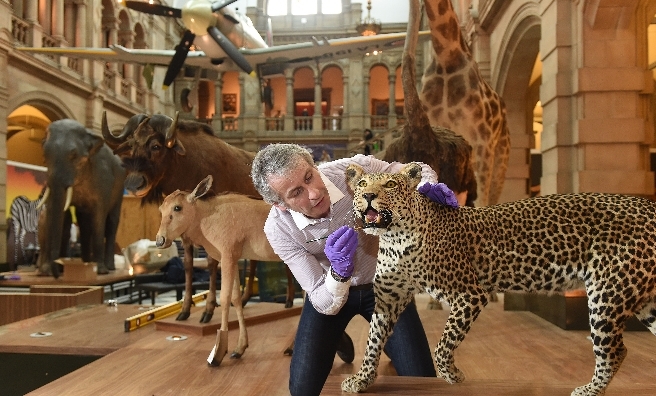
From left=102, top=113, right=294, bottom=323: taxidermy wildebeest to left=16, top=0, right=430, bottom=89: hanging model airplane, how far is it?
4.71m

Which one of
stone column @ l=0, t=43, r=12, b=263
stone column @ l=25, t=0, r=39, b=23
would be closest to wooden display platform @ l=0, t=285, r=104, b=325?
stone column @ l=0, t=43, r=12, b=263

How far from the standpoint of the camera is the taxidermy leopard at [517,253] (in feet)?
5.42

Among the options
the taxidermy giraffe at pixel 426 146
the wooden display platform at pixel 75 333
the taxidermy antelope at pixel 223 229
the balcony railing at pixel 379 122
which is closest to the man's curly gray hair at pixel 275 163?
the taxidermy antelope at pixel 223 229

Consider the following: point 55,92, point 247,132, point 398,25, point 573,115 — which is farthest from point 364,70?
point 573,115

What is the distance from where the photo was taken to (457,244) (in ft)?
5.76

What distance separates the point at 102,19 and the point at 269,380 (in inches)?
628

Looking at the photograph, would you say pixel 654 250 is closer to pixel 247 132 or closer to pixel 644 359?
pixel 644 359

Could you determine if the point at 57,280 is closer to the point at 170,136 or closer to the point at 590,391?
the point at 170,136

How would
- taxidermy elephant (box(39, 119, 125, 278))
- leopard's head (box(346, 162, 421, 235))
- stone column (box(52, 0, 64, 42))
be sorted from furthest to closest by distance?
stone column (box(52, 0, 64, 42))
taxidermy elephant (box(39, 119, 125, 278))
leopard's head (box(346, 162, 421, 235))

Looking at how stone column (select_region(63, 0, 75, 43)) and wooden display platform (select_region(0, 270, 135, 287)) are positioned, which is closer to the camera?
wooden display platform (select_region(0, 270, 135, 287))

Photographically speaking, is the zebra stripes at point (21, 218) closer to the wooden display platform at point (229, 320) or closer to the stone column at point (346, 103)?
the wooden display platform at point (229, 320)

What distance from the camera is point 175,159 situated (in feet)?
11.7

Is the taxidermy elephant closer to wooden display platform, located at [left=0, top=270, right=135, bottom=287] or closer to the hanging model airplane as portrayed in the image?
wooden display platform, located at [left=0, top=270, right=135, bottom=287]

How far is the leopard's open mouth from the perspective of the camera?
1.60 meters
